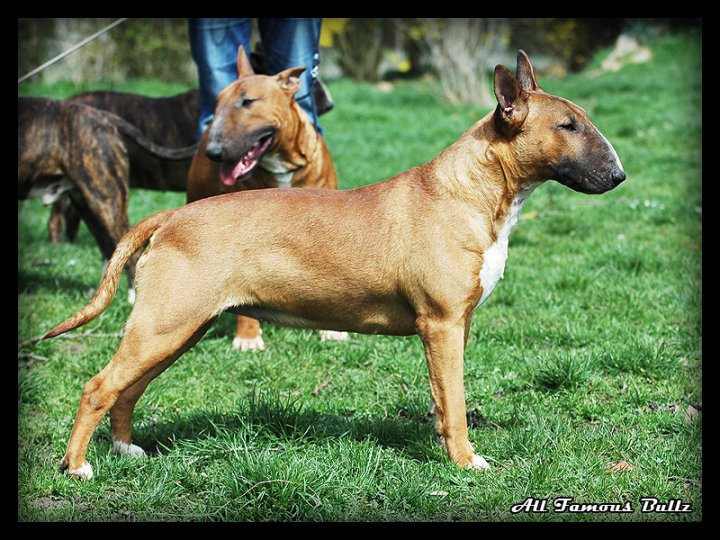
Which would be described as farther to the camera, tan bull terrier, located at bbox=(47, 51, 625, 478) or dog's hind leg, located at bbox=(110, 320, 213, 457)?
dog's hind leg, located at bbox=(110, 320, 213, 457)

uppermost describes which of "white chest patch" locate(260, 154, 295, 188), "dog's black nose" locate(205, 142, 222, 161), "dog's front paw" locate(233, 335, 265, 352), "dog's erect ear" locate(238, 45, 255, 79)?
"dog's erect ear" locate(238, 45, 255, 79)

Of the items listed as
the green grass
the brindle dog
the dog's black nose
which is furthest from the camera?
the brindle dog

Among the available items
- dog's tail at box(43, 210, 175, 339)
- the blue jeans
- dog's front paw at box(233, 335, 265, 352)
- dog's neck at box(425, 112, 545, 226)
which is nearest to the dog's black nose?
the blue jeans

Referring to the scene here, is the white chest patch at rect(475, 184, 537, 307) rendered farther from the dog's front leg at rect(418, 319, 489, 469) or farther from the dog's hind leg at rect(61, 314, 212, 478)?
the dog's hind leg at rect(61, 314, 212, 478)

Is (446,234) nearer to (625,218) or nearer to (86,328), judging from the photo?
(86,328)

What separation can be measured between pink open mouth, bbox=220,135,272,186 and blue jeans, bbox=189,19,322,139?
0.71 meters

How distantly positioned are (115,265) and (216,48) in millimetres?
2485

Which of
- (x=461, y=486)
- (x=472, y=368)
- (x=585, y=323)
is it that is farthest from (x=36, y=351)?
(x=585, y=323)

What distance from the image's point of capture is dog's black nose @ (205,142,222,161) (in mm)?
4809

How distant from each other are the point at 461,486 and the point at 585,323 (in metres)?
2.20

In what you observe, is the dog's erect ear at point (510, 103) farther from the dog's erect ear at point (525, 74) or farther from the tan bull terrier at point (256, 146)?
the tan bull terrier at point (256, 146)

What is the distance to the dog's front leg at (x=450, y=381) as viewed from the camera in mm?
3457

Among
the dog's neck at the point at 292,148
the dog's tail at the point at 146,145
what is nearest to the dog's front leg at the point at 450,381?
the dog's neck at the point at 292,148

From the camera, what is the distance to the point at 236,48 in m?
5.61
